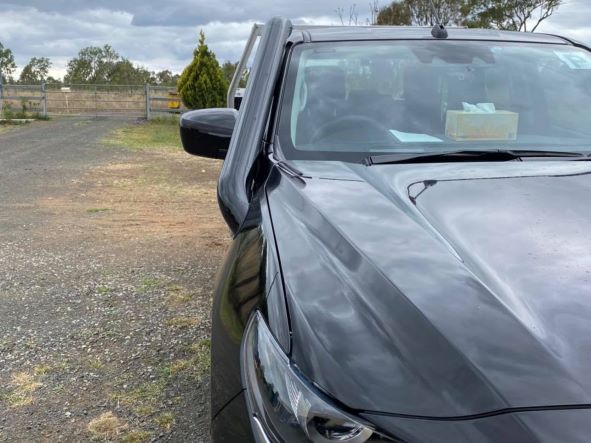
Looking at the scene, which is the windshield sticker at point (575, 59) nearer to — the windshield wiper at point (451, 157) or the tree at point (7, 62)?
the windshield wiper at point (451, 157)

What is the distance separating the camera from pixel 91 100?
→ 25.9 m

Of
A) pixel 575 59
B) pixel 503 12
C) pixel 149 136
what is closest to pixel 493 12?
pixel 503 12

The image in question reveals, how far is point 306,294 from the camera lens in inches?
54.8

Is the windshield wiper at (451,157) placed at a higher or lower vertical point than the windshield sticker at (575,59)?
lower

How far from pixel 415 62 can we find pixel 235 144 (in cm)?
90

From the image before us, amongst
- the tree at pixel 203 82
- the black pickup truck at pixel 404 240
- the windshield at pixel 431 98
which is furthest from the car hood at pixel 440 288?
the tree at pixel 203 82

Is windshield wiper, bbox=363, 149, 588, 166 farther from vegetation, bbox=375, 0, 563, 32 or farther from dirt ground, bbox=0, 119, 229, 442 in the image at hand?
vegetation, bbox=375, 0, 563, 32

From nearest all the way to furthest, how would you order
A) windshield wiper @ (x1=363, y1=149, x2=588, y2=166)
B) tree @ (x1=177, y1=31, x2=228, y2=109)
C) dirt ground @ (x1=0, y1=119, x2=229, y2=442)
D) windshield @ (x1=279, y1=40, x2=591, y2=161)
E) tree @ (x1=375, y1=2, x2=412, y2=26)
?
windshield wiper @ (x1=363, y1=149, x2=588, y2=166)
windshield @ (x1=279, y1=40, x2=591, y2=161)
dirt ground @ (x1=0, y1=119, x2=229, y2=442)
tree @ (x1=375, y1=2, x2=412, y2=26)
tree @ (x1=177, y1=31, x2=228, y2=109)

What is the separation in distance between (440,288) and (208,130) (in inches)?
68.5

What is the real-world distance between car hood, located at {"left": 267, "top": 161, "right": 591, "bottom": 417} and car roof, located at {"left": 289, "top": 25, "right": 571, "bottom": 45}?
3.67 feet

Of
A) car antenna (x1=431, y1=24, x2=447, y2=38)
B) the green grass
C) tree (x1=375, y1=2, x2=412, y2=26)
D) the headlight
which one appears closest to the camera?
the headlight

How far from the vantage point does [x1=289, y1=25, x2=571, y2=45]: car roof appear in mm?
2920

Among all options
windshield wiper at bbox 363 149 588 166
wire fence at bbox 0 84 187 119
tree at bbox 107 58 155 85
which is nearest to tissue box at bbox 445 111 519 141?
windshield wiper at bbox 363 149 588 166

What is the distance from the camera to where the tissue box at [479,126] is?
8.18 feet
